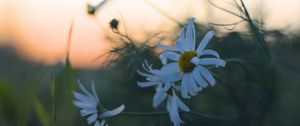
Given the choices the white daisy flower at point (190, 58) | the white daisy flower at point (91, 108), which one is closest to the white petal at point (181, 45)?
the white daisy flower at point (190, 58)

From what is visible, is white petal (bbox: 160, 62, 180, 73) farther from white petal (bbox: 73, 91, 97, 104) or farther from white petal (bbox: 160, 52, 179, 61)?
white petal (bbox: 73, 91, 97, 104)

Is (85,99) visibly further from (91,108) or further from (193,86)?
(193,86)

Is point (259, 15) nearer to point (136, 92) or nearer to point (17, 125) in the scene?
point (136, 92)

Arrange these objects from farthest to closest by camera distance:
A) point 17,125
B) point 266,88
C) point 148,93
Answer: point 148,93 < point 266,88 < point 17,125

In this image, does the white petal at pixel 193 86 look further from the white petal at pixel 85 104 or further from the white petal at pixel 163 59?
the white petal at pixel 85 104

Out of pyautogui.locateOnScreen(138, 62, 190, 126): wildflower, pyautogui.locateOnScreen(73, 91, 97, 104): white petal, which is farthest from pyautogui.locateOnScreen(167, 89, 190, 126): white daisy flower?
pyautogui.locateOnScreen(73, 91, 97, 104): white petal

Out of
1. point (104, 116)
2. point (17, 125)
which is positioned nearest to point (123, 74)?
point (104, 116)
